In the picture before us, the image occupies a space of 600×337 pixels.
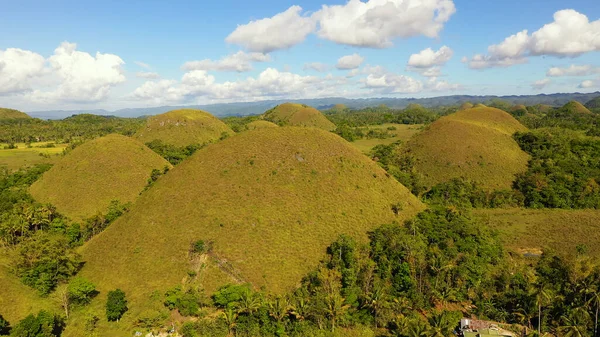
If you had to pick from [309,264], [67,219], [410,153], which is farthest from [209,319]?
[410,153]

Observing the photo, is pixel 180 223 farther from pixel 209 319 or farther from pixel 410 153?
pixel 410 153

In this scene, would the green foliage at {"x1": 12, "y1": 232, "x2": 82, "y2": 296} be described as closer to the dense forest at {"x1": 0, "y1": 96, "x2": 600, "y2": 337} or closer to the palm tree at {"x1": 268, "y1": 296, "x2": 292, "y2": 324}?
the dense forest at {"x1": 0, "y1": 96, "x2": 600, "y2": 337}

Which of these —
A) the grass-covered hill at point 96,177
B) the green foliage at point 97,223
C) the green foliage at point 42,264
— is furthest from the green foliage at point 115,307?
the grass-covered hill at point 96,177

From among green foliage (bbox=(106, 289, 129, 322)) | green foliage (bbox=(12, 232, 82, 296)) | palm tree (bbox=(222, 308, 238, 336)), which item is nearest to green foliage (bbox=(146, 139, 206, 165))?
green foliage (bbox=(12, 232, 82, 296))

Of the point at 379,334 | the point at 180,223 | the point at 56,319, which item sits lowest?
the point at 379,334

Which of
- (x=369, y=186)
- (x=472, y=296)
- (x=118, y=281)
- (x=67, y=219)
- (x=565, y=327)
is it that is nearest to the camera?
(x=565, y=327)

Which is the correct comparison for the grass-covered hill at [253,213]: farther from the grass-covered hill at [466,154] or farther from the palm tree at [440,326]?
the grass-covered hill at [466,154]

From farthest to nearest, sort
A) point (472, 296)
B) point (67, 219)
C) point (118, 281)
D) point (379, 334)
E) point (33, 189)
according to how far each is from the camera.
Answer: point (33, 189), point (67, 219), point (118, 281), point (472, 296), point (379, 334)
